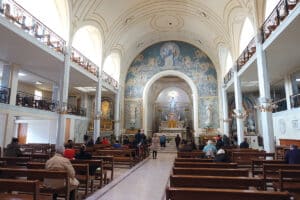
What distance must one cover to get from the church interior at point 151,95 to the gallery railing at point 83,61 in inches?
3.1

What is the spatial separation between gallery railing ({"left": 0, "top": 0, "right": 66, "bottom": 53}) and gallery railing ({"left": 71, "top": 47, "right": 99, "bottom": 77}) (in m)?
1.59

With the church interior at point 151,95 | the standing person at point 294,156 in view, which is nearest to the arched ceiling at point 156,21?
the church interior at point 151,95

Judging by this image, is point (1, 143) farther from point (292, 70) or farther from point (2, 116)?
point (292, 70)

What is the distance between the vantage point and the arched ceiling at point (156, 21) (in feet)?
45.0

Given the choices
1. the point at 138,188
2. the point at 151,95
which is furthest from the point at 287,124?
the point at 151,95

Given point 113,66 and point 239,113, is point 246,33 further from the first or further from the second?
point 113,66

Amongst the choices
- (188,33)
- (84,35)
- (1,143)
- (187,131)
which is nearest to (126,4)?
(84,35)

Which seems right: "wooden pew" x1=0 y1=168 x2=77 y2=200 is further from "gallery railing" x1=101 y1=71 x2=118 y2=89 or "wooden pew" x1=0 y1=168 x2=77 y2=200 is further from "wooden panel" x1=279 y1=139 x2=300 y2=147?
"gallery railing" x1=101 y1=71 x2=118 y2=89

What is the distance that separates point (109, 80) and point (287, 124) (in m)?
13.2

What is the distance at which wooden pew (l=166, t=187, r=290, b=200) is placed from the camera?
→ 239 centimetres

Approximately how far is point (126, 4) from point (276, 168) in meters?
13.9

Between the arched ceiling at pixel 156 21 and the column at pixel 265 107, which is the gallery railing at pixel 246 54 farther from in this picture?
the column at pixel 265 107

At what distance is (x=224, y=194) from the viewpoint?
2436mm

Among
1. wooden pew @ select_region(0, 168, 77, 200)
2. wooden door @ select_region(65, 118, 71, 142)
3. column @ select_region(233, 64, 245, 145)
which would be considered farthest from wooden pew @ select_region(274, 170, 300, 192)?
wooden door @ select_region(65, 118, 71, 142)
